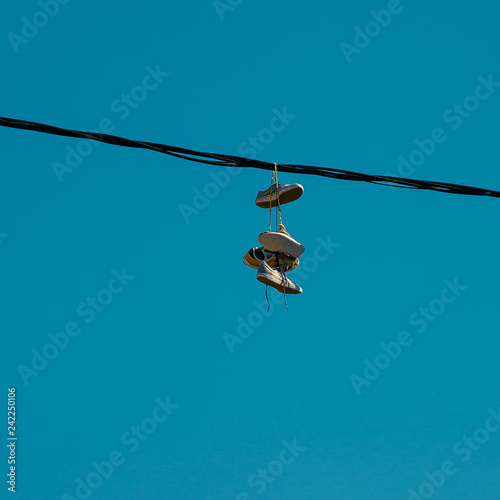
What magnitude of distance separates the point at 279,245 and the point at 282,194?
530 mm

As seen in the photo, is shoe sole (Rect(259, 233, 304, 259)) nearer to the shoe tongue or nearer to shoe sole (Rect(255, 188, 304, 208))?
shoe sole (Rect(255, 188, 304, 208))

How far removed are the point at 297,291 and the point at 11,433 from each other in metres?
5.36

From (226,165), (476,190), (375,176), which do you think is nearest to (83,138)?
(226,165)

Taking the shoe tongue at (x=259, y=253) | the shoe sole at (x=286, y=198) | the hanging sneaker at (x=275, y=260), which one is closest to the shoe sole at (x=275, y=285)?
the hanging sneaker at (x=275, y=260)

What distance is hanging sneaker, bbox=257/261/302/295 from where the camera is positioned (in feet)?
32.3

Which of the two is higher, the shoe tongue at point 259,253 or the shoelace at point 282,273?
the shoe tongue at point 259,253

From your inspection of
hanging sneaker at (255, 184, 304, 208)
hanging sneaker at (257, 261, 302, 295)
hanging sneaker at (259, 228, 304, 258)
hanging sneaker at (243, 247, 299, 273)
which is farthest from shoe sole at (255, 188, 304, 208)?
hanging sneaker at (257, 261, 302, 295)

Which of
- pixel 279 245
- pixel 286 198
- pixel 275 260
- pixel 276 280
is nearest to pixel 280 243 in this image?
pixel 279 245

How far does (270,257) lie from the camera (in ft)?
33.8

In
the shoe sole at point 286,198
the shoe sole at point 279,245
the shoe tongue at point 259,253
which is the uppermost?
the shoe sole at point 286,198

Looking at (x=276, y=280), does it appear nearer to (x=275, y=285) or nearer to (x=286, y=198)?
(x=275, y=285)

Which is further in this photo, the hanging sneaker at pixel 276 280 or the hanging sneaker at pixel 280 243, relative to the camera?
the hanging sneaker at pixel 280 243

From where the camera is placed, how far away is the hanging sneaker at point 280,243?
32.9 ft

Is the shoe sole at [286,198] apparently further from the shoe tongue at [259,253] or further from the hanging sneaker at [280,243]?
the shoe tongue at [259,253]
